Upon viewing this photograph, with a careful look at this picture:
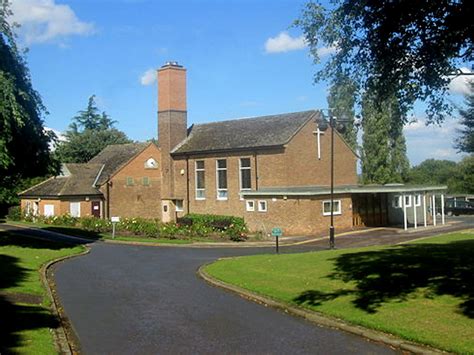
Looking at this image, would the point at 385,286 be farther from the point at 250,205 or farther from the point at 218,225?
the point at 250,205

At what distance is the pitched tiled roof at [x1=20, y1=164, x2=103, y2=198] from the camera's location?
49906 millimetres

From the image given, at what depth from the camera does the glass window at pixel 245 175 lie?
43.4 metres

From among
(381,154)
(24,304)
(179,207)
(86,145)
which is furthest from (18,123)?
(86,145)

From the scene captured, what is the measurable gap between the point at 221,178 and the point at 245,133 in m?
4.09

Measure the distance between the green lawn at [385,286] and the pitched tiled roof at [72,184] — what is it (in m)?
30.5

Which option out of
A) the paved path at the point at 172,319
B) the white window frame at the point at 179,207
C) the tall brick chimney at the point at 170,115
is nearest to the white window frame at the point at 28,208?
the tall brick chimney at the point at 170,115

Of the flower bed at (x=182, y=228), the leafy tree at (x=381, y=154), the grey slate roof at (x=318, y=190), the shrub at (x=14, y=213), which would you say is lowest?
the flower bed at (x=182, y=228)

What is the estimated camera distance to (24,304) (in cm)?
1330

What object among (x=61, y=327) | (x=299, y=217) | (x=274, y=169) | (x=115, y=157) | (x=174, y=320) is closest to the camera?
(x=61, y=327)

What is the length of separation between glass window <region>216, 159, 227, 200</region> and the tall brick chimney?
5496mm

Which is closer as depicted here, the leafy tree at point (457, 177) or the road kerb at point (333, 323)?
the road kerb at point (333, 323)

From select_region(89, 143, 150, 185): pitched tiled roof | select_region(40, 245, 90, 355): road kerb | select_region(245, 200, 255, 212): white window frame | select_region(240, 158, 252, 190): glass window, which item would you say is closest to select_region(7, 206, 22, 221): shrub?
select_region(89, 143, 150, 185): pitched tiled roof

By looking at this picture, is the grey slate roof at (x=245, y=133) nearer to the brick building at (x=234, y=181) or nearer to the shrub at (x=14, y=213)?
the brick building at (x=234, y=181)

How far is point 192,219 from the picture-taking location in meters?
44.7
